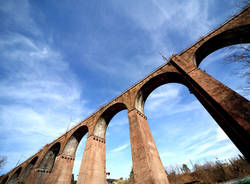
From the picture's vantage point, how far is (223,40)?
350 inches

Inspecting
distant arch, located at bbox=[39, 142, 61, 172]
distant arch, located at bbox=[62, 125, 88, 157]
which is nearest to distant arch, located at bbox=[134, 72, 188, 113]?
distant arch, located at bbox=[62, 125, 88, 157]

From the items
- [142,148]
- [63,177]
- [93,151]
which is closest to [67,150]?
[63,177]

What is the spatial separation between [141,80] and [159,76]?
6.54 feet

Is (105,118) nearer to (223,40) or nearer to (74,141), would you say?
(74,141)

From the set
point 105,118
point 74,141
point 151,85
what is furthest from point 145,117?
point 74,141

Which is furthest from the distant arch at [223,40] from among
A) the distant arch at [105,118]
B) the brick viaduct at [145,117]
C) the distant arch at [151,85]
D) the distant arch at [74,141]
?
the distant arch at [74,141]

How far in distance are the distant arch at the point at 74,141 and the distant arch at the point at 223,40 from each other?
16526 millimetres

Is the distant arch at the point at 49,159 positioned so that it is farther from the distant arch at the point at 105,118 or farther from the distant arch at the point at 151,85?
the distant arch at the point at 151,85

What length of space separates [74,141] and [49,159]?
6.93 meters

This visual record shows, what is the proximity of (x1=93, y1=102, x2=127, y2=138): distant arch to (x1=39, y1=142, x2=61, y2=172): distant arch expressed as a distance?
32.4 feet

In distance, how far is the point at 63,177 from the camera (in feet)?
46.1

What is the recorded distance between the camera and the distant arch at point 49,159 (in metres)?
18.1

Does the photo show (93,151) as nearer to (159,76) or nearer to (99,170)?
(99,170)

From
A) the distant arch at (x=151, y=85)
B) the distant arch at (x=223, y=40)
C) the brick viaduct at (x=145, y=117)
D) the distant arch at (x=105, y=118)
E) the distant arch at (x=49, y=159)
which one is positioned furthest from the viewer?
the distant arch at (x=49, y=159)
